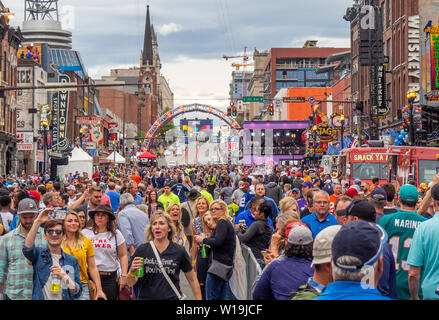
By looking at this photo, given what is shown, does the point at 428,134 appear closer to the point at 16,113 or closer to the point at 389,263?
the point at 16,113

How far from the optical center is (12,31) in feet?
167

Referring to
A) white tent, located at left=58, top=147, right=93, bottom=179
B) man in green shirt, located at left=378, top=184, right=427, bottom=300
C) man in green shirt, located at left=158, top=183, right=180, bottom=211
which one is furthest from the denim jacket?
white tent, located at left=58, top=147, right=93, bottom=179

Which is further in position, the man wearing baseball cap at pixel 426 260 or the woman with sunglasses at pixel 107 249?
the woman with sunglasses at pixel 107 249

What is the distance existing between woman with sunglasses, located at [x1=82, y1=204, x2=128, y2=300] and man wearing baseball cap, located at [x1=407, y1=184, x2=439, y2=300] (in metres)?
3.50

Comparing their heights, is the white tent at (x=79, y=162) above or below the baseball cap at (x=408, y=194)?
above

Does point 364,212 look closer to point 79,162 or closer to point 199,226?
point 199,226

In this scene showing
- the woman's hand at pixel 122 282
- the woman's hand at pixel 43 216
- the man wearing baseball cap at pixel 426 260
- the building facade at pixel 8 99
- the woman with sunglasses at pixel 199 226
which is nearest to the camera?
the man wearing baseball cap at pixel 426 260

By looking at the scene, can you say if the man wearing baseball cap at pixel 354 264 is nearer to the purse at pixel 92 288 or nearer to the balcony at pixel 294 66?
the purse at pixel 92 288

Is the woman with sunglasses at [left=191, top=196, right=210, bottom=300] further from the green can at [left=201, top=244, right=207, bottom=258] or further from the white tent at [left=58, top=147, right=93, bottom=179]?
the white tent at [left=58, top=147, right=93, bottom=179]

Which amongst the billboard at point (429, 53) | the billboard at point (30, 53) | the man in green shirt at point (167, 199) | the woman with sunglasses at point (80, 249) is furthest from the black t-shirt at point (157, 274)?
the billboard at point (30, 53)

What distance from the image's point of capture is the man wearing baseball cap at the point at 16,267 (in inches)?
267

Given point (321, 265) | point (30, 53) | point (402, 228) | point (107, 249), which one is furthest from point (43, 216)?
point (30, 53)

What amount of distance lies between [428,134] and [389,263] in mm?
36633
